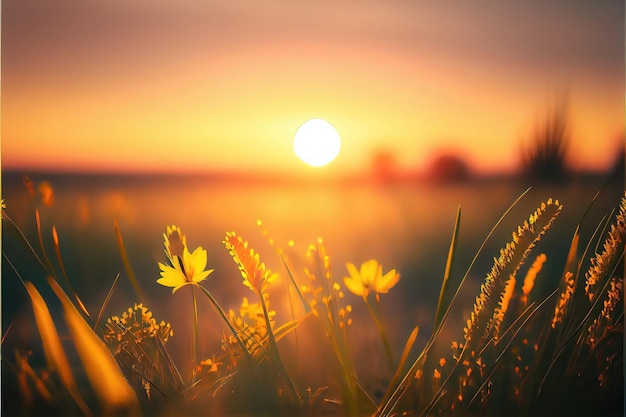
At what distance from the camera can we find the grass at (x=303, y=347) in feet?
4.42

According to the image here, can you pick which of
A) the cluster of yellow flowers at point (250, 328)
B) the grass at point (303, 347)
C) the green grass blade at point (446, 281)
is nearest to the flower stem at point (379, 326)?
the grass at point (303, 347)

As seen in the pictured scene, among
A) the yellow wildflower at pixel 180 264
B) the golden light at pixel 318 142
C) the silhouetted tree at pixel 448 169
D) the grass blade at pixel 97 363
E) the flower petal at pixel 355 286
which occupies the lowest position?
the grass blade at pixel 97 363

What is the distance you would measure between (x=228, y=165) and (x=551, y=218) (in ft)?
2.38

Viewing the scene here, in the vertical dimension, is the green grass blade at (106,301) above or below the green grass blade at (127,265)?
below

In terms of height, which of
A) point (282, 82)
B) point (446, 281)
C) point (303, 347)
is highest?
point (282, 82)

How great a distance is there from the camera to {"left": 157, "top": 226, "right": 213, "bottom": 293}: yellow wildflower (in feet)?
4.45

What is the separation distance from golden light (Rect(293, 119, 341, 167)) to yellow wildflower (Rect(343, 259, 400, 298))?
24 centimetres

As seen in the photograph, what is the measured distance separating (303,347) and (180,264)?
0.33m

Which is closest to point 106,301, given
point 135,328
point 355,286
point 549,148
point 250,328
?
point 135,328

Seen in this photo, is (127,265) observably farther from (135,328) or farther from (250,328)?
(250,328)

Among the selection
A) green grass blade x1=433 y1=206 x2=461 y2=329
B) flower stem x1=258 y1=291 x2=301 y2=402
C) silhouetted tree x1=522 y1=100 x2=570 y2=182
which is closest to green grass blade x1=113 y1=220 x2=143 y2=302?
flower stem x1=258 y1=291 x2=301 y2=402

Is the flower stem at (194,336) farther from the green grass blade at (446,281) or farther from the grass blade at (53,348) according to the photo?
the green grass blade at (446,281)

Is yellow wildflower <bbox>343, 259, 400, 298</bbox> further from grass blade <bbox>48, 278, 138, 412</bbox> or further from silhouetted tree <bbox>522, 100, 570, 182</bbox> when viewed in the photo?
grass blade <bbox>48, 278, 138, 412</bbox>

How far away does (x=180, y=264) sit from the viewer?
1359 millimetres
